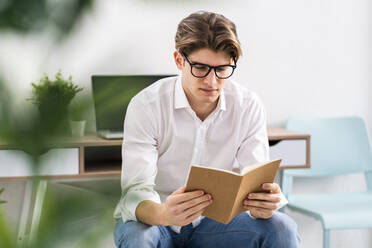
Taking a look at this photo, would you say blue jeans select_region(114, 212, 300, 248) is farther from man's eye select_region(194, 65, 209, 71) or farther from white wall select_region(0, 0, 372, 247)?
white wall select_region(0, 0, 372, 247)

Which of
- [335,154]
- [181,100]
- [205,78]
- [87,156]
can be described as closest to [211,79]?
[205,78]

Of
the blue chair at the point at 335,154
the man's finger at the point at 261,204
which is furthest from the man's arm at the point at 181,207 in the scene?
the blue chair at the point at 335,154

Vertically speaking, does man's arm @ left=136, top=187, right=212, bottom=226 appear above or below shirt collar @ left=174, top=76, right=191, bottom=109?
below

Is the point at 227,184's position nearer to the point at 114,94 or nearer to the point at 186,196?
the point at 186,196

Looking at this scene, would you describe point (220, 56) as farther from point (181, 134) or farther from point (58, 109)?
point (58, 109)

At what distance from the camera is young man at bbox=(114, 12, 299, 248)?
1426 mm

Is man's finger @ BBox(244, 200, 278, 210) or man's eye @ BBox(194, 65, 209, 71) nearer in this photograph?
man's finger @ BBox(244, 200, 278, 210)

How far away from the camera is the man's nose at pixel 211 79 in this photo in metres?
1.51

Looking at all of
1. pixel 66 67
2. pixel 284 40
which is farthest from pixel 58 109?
pixel 284 40

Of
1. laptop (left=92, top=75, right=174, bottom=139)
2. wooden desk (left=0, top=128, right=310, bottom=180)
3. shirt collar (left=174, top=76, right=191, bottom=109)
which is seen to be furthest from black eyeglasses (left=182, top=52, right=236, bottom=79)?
laptop (left=92, top=75, right=174, bottom=139)

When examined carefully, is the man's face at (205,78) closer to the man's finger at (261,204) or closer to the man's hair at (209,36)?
the man's hair at (209,36)

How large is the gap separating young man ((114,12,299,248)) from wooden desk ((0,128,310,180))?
141 mm

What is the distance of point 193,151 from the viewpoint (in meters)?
1.68

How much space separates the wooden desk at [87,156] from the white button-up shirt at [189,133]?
128 mm
